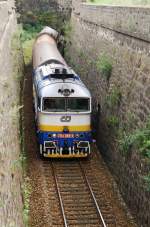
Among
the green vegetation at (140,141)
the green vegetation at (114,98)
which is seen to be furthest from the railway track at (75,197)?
the green vegetation at (114,98)

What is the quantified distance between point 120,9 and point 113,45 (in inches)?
54.5

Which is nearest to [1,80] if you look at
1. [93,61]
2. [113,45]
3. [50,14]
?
[113,45]

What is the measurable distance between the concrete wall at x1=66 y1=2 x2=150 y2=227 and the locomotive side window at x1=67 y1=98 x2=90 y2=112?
1.01m

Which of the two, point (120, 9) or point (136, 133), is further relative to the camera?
point (120, 9)

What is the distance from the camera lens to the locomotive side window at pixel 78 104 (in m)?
14.9

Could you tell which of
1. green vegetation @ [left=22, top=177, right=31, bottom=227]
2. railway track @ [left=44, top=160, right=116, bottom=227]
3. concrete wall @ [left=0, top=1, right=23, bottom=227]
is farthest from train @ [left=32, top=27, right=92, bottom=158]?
concrete wall @ [left=0, top=1, right=23, bottom=227]

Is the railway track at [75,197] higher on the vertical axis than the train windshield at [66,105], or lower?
lower

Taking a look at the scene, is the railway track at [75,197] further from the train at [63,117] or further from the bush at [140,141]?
the bush at [140,141]

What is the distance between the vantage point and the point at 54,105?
14891 millimetres

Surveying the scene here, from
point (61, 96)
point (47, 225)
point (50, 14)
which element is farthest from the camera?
point (50, 14)

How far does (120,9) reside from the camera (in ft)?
51.2

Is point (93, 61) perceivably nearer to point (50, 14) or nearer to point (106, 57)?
point (106, 57)

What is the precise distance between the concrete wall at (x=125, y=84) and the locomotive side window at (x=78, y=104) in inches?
39.6

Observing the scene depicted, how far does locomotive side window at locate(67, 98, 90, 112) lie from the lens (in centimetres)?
1489
